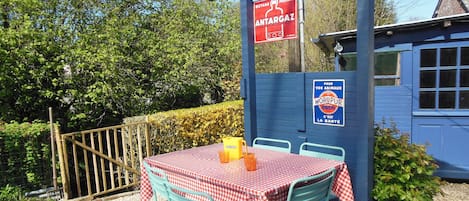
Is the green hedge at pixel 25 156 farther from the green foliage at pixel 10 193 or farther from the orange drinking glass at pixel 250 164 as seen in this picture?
the orange drinking glass at pixel 250 164

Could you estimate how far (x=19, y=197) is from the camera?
3941mm

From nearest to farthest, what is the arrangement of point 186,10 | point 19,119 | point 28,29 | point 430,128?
1. point 430,128
2. point 28,29
3. point 19,119
4. point 186,10

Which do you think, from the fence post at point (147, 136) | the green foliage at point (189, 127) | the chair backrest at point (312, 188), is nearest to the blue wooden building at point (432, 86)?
the green foliage at point (189, 127)

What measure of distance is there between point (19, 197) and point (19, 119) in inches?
112

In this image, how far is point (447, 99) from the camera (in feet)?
14.0

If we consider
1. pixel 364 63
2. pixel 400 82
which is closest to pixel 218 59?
pixel 400 82

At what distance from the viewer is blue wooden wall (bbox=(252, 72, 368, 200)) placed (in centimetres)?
286

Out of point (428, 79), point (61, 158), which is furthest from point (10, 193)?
point (428, 79)

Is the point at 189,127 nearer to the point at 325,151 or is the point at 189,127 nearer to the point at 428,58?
the point at 325,151

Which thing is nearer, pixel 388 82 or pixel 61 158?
pixel 61 158

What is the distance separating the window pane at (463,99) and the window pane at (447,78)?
158 mm

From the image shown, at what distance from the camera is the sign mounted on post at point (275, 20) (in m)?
3.39

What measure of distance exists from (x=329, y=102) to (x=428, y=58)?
89.8 inches

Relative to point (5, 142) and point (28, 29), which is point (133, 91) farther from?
point (5, 142)
